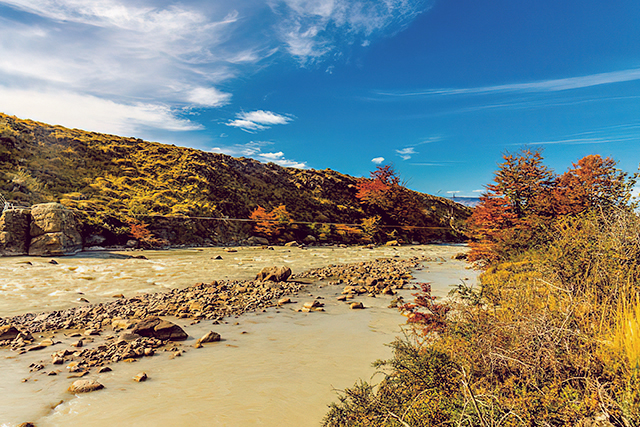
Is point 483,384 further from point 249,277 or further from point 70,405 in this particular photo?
point 249,277

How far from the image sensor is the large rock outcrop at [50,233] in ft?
56.1

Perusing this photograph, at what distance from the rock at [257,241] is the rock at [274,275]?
18.9 metres

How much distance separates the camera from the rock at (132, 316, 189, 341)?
6660 mm

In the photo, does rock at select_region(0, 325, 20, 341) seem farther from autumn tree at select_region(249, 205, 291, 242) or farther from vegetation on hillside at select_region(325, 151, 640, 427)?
autumn tree at select_region(249, 205, 291, 242)

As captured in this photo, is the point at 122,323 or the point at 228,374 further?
the point at 122,323

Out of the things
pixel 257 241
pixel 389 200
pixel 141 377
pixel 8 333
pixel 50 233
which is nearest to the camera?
pixel 141 377

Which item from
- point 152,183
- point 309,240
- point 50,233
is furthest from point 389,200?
point 50,233

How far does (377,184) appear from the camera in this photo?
46594 mm

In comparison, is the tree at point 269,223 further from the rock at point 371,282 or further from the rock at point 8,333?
the rock at point 8,333

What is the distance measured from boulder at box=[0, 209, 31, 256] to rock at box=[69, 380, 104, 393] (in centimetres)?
1693

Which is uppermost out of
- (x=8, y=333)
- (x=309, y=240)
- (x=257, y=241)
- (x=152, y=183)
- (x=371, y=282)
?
(x=152, y=183)

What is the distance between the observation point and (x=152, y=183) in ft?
124

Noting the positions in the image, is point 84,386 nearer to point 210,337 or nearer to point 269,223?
point 210,337

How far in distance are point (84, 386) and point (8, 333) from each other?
11.9 ft
